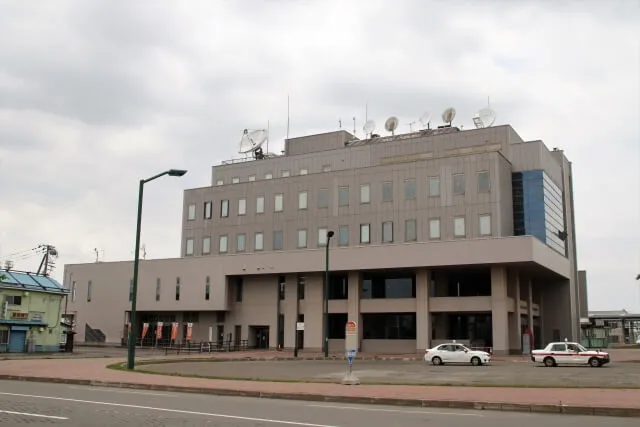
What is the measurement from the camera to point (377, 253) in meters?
57.6

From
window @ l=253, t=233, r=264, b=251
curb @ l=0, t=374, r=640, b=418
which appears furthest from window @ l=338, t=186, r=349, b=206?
curb @ l=0, t=374, r=640, b=418

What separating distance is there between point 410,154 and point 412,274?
15.8 meters

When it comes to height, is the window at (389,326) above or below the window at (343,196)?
below

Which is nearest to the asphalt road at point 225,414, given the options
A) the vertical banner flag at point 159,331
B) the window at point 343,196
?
the window at point 343,196

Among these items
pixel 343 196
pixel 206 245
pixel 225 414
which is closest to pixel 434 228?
pixel 343 196

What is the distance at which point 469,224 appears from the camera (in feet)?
194

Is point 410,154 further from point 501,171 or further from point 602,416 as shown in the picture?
point 602,416

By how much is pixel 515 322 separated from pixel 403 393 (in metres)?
40.1

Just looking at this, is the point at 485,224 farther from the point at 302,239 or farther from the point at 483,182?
the point at 302,239

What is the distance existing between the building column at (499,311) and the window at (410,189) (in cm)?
1146

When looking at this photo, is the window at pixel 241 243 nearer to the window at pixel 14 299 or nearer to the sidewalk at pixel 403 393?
the window at pixel 14 299

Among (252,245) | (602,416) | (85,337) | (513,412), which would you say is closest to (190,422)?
(513,412)

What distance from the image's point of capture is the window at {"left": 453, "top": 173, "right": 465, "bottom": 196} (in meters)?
60.0

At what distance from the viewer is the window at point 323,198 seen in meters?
66.2
